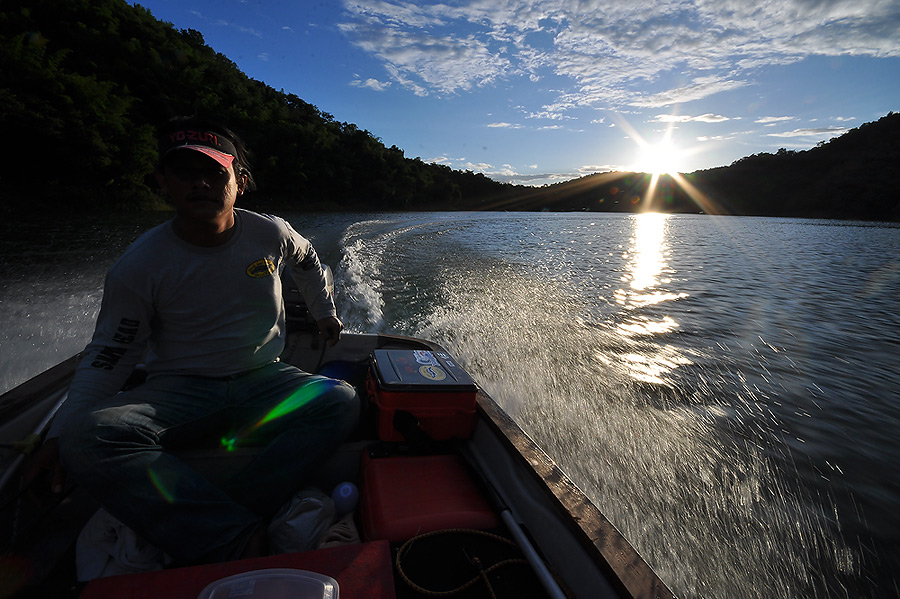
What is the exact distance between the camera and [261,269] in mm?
1839

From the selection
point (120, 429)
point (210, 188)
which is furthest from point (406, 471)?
point (210, 188)

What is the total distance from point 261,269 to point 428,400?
968mm

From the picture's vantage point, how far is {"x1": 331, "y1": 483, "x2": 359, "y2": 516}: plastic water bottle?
164 cm

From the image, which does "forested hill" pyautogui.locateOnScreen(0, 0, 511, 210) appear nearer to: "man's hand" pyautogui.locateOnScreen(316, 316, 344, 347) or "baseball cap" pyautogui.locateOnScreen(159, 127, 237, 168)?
"baseball cap" pyautogui.locateOnScreen(159, 127, 237, 168)

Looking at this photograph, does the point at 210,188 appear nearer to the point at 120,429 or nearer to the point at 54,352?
the point at 120,429

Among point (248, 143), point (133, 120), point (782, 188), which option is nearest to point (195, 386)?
point (133, 120)


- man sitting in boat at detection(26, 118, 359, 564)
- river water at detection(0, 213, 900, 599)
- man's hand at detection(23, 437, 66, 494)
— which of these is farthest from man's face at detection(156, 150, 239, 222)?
river water at detection(0, 213, 900, 599)

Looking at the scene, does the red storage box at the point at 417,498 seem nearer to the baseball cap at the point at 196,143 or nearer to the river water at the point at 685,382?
the river water at the point at 685,382

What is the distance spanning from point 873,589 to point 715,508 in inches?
26.1

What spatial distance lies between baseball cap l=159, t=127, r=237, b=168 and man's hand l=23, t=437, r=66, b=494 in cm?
110

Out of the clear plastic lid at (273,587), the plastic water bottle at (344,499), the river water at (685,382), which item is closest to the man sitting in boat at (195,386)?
the plastic water bottle at (344,499)

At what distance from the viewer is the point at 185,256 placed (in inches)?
66.2

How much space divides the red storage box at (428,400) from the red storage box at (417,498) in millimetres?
154

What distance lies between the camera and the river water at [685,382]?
219 cm
